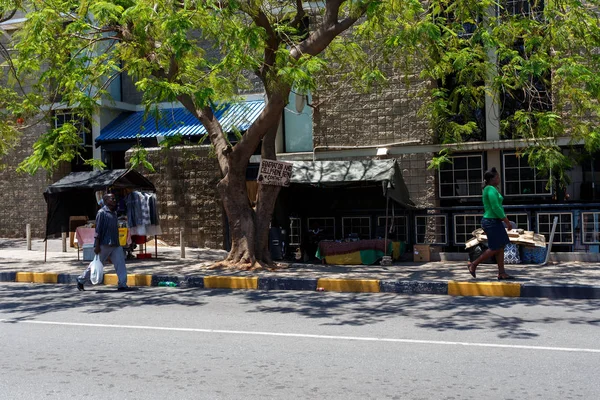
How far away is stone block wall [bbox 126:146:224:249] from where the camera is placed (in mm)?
19234

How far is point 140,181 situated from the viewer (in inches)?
661

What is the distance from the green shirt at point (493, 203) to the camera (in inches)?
447

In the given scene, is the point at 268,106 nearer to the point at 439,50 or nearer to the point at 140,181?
the point at 439,50

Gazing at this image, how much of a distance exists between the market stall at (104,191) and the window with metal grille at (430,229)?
630cm

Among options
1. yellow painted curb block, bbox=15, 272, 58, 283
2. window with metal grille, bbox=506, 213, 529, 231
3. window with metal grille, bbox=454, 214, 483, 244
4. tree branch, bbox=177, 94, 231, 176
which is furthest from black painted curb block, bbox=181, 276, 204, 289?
window with metal grille, bbox=506, 213, 529, 231

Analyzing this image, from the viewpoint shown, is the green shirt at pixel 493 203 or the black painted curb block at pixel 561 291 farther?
the green shirt at pixel 493 203

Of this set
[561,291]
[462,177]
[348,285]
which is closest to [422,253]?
[462,177]

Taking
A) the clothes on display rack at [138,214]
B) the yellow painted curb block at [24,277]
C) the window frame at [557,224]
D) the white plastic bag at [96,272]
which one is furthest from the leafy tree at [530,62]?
the yellow painted curb block at [24,277]

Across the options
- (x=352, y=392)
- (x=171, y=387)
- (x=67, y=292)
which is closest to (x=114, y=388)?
(x=171, y=387)

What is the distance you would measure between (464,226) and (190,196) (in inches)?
304

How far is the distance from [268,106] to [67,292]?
5.06 m

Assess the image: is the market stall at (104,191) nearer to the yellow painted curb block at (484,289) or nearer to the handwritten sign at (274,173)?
the handwritten sign at (274,173)

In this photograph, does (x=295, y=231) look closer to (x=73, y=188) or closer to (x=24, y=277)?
(x=73, y=188)

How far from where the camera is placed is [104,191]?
16656mm
